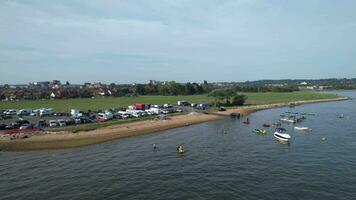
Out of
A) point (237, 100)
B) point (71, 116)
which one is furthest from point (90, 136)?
point (237, 100)

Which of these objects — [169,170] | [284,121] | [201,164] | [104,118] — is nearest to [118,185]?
[169,170]

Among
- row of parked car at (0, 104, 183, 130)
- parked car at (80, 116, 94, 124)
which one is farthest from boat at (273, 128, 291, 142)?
parked car at (80, 116, 94, 124)

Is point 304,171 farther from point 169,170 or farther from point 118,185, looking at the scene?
point 118,185

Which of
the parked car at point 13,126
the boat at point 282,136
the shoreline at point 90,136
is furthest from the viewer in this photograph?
the parked car at point 13,126

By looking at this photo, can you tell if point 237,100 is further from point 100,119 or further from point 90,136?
point 90,136

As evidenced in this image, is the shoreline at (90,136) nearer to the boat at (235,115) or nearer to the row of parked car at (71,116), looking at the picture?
the row of parked car at (71,116)

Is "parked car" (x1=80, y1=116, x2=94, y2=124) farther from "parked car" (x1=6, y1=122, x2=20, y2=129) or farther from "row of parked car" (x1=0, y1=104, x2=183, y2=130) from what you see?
"parked car" (x1=6, y1=122, x2=20, y2=129)

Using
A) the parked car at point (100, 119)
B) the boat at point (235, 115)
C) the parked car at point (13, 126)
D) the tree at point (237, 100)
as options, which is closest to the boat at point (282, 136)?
the boat at point (235, 115)

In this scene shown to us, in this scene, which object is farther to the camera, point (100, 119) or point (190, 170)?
point (100, 119)

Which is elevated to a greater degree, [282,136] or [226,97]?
[226,97]
